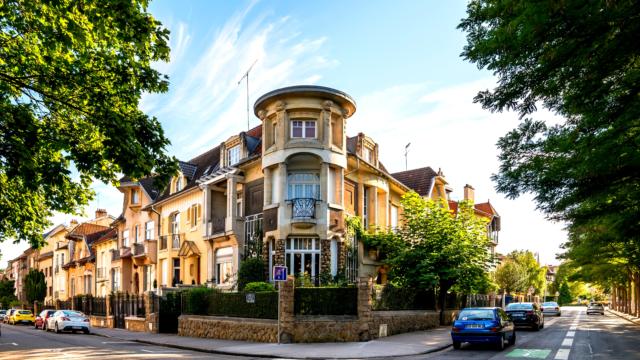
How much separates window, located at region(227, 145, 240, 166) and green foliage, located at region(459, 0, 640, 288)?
19.6 meters

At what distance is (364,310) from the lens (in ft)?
72.4

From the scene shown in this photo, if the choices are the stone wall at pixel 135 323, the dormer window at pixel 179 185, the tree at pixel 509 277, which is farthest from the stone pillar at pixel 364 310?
the tree at pixel 509 277

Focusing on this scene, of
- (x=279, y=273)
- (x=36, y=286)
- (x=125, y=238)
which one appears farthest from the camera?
(x=36, y=286)

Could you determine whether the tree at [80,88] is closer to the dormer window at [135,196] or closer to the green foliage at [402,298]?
the green foliage at [402,298]

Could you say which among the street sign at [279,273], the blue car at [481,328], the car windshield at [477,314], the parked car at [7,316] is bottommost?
the parked car at [7,316]

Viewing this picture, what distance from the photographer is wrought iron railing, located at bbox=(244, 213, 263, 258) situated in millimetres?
30344

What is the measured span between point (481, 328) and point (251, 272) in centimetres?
1318

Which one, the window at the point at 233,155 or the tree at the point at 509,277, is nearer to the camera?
the window at the point at 233,155

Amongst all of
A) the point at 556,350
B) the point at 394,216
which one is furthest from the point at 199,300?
the point at 556,350

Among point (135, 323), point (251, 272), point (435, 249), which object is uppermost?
point (435, 249)

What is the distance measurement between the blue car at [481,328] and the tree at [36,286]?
61.0 metres

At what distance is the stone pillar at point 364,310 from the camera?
22.0m

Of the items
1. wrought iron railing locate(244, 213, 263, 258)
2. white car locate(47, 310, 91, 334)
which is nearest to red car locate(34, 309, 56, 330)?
white car locate(47, 310, 91, 334)

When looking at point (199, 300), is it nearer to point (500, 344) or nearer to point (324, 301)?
point (324, 301)
